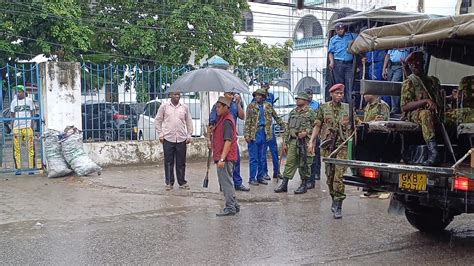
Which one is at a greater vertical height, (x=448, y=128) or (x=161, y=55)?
(x=161, y=55)

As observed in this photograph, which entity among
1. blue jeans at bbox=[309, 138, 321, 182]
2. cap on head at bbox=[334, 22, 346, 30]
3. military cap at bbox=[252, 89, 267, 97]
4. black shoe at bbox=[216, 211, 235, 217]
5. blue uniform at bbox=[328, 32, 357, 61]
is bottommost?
black shoe at bbox=[216, 211, 235, 217]

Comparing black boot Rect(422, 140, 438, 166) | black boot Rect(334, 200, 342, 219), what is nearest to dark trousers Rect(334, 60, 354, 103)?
black boot Rect(334, 200, 342, 219)

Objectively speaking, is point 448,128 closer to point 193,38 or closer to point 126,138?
point 126,138

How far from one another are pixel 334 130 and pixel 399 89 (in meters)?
1.00

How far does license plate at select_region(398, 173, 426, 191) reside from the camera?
6.08 meters

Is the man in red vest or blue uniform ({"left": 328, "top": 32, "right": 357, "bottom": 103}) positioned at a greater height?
blue uniform ({"left": 328, "top": 32, "right": 357, "bottom": 103})

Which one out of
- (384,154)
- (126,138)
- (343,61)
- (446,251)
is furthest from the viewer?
(126,138)

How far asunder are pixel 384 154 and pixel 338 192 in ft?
3.44

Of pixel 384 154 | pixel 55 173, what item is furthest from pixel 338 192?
pixel 55 173

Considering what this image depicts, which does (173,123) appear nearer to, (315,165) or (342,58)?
(315,165)

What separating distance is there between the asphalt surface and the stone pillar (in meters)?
1.43

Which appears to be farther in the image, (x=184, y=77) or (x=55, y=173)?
(x=55, y=173)

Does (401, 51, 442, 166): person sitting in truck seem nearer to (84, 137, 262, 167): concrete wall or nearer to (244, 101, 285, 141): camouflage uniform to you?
(244, 101, 285, 141): camouflage uniform

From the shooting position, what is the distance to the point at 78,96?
38.1ft
